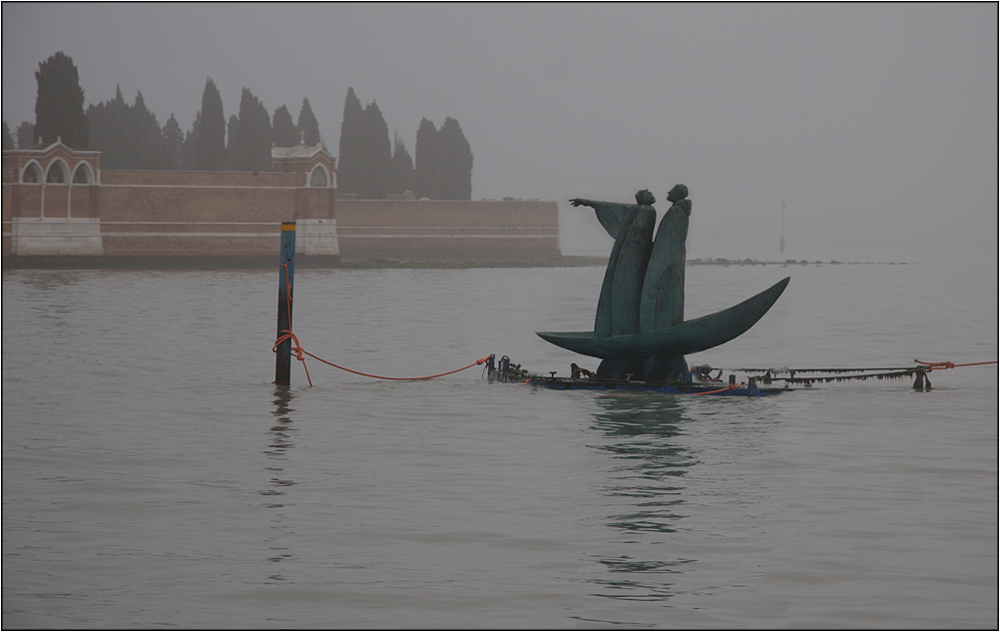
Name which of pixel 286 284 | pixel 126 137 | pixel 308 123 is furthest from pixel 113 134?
pixel 286 284

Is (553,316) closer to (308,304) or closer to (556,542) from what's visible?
(308,304)

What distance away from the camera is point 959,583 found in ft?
20.4

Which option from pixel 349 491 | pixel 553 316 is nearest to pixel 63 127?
pixel 553 316

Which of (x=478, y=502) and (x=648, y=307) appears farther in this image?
(x=648, y=307)

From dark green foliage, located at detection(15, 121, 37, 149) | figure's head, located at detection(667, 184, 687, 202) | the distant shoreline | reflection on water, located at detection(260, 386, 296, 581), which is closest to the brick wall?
the distant shoreline

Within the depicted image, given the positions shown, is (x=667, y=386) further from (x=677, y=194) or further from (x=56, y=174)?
(x=56, y=174)

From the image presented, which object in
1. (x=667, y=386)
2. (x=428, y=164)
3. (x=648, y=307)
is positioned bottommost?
(x=667, y=386)

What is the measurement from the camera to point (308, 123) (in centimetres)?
6869

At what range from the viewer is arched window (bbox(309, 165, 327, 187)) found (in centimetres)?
5703

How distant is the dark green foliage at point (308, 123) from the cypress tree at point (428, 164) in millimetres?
5405

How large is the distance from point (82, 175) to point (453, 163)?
22303mm

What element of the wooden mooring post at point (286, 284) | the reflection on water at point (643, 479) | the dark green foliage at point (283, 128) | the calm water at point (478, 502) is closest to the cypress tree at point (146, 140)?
the dark green foliage at point (283, 128)

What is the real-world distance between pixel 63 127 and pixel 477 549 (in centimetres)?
5005

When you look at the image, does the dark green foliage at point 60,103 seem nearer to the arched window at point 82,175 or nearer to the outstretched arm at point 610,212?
the arched window at point 82,175
